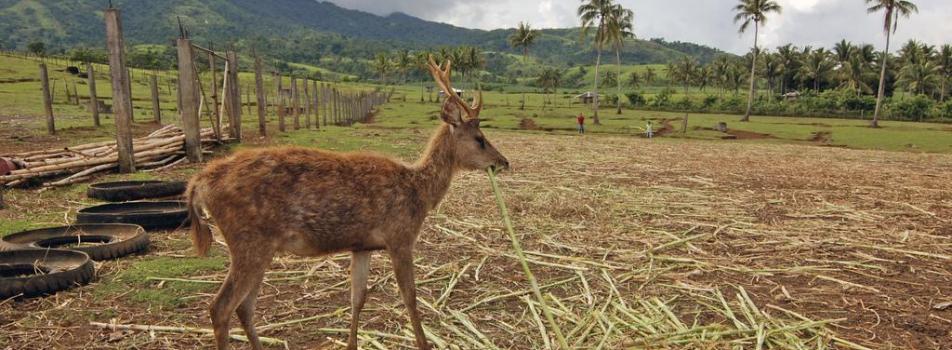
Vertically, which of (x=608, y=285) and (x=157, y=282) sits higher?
(x=157, y=282)

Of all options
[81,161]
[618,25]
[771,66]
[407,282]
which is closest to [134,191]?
[81,161]

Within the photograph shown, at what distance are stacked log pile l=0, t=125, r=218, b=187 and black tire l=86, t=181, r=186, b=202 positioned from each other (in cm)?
168

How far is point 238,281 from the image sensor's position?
4418mm

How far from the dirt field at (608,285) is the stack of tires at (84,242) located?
0.57 feet

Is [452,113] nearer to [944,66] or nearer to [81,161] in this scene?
[81,161]

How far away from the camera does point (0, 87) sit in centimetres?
5062

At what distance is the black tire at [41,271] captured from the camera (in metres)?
5.88

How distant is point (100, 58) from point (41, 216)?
354ft

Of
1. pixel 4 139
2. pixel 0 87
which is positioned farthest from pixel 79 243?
pixel 0 87

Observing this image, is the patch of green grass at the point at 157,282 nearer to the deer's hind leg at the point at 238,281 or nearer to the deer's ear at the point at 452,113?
the deer's hind leg at the point at 238,281

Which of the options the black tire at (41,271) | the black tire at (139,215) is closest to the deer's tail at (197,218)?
the black tire at (41,271)

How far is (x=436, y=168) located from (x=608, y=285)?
105 inches

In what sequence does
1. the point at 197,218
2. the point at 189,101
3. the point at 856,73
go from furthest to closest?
the point at 856,73
the point at 189,101
the point at 197,218

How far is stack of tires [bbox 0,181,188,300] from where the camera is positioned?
19.8 feet
